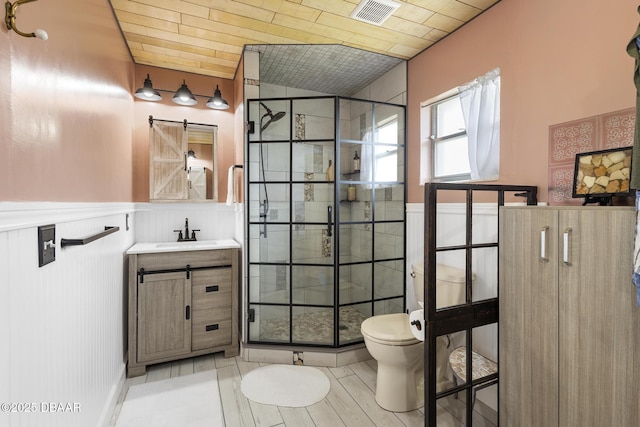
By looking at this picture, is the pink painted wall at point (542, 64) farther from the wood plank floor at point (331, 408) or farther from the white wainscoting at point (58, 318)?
the white wainscoting at point (58, 318)

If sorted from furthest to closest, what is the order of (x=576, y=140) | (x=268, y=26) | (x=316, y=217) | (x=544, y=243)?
(x=316, y=217) < (x=268, y=26) < (x=576, y=140) < (x=544, y=243)

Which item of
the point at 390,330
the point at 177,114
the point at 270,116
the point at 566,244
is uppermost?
the point at 177,114

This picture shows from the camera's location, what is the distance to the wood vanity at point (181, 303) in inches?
88.6

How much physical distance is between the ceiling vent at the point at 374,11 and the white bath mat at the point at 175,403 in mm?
2614

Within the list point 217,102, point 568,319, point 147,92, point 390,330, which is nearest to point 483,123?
point 568,319

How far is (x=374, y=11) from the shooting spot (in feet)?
6.33

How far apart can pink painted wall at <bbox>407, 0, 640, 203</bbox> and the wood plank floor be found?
1.40 metres

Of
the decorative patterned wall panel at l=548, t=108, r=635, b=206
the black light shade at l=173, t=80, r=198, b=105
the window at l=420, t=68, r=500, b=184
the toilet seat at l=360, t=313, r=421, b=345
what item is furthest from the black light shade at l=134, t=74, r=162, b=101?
the decorative patterned wall panel at l=548, t=108, r=635, b=206

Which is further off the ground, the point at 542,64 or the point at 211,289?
the point at 542,64

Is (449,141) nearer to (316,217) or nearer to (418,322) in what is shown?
(316,217)

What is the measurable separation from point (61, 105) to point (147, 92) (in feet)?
5.11

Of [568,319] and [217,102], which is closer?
[568,319]

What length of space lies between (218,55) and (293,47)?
633 mm

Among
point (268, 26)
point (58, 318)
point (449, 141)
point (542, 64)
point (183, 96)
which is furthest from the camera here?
point (183, 96)
